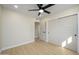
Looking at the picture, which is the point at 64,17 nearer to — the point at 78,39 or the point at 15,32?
the point at 78,39

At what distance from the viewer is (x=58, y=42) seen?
13.1ft

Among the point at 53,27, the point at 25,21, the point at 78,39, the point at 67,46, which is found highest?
the point at 25,21

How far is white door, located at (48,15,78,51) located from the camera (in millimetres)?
3090

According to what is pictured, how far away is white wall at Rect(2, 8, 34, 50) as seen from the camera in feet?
10.2

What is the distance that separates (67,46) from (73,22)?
3.55ft

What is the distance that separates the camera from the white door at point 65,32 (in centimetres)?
309

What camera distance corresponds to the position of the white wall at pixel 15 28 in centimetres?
310

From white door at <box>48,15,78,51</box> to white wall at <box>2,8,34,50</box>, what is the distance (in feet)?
4.49

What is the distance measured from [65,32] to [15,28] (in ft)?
7.62

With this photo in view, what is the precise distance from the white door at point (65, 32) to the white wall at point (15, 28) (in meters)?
1.37

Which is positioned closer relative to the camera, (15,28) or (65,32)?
(65,32)

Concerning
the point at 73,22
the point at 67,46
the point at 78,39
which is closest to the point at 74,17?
the point at 73,22

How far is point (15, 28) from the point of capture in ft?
12.0

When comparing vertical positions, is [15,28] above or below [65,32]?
above
